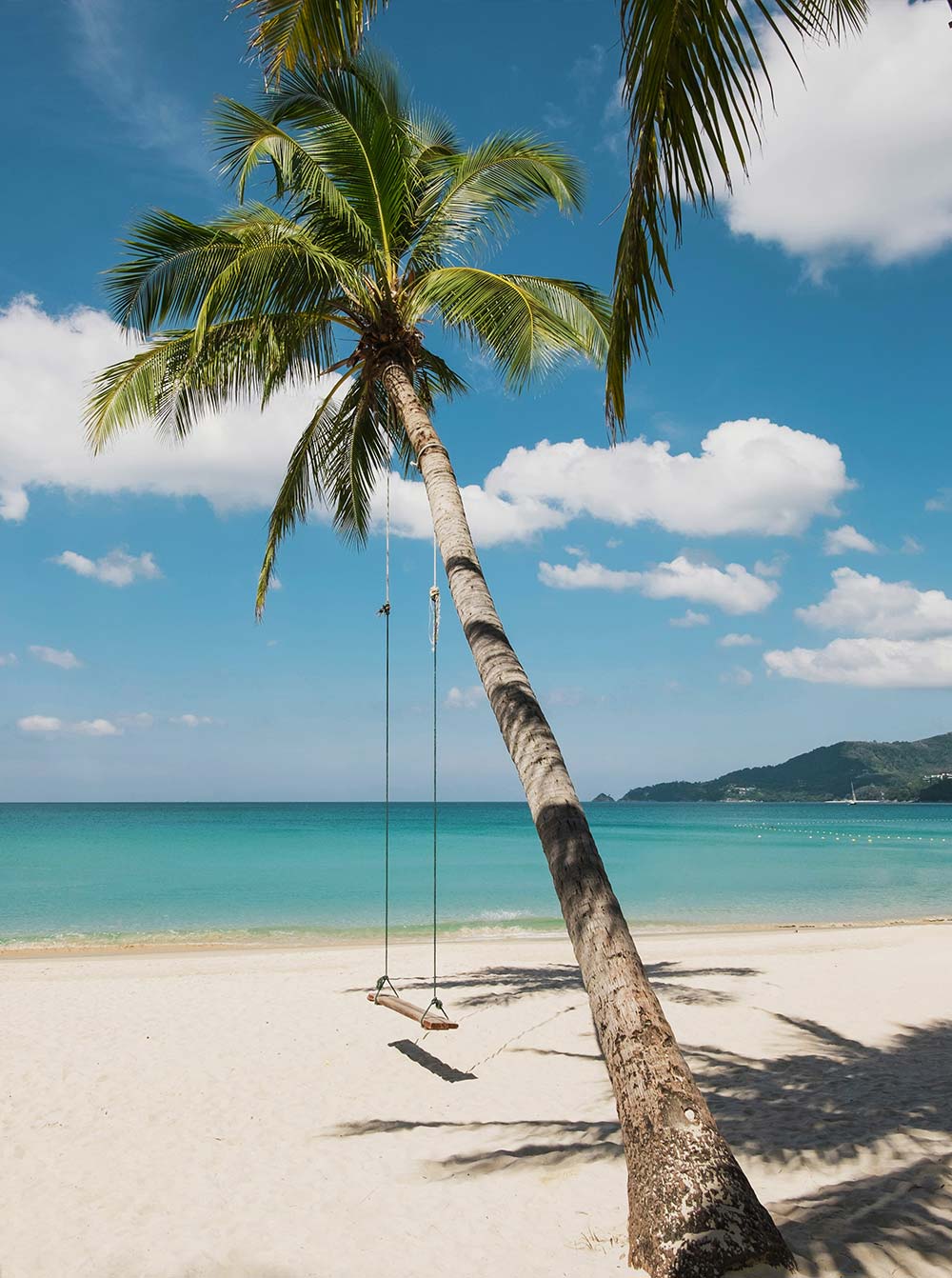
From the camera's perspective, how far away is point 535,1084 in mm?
6043

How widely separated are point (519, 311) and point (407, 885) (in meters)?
22.0

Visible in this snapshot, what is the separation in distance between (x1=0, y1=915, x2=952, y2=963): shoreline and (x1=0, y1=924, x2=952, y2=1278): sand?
4711mm

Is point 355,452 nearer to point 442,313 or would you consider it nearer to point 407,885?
point 442,313

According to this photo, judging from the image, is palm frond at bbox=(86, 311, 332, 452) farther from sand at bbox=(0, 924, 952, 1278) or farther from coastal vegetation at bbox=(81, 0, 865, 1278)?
sand at bbox=(0, 924, 952, 1278)

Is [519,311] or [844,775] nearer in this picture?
[519,311]

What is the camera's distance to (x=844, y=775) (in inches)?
5881

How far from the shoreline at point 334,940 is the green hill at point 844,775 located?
127896mm

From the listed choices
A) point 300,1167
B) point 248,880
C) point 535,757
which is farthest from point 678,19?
point 248,880

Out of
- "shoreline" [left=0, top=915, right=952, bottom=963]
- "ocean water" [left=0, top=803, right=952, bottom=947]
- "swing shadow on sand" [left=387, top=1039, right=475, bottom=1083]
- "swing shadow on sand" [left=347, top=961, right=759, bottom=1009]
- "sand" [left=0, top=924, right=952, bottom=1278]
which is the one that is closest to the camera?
"sand" [left=0, top=924, right=952, bottom=1278]

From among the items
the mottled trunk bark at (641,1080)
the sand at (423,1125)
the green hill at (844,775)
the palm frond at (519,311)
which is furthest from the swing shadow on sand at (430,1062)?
the green hill at (844,775)

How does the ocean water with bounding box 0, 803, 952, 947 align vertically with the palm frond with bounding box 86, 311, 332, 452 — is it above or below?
below

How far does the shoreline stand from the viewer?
1430cm

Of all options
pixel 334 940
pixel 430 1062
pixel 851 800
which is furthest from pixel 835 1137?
pixel 851 800

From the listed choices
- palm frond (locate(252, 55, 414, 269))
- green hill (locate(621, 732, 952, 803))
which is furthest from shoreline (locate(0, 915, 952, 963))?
green hill (locate(621, 732, 952, 803))
